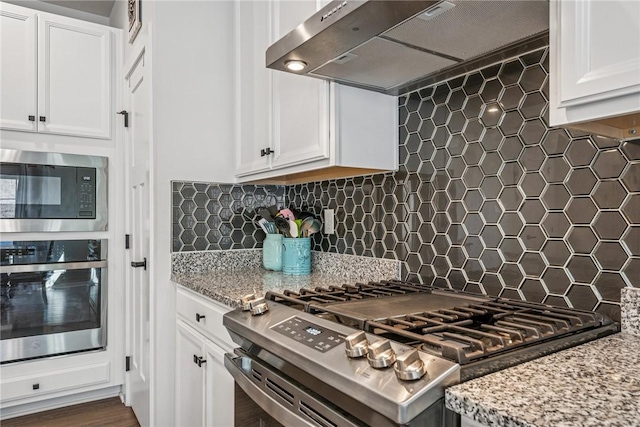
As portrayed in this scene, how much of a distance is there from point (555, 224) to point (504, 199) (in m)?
0.18

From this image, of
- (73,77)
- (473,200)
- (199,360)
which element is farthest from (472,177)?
(73,77)

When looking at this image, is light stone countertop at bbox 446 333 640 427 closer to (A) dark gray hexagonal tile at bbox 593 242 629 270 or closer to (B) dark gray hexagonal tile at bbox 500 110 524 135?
(A) dark gray hexagonal tile at bbox 593 242 629 270

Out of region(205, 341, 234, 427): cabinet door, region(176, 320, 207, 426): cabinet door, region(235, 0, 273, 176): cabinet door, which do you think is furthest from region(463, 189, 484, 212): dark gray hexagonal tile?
region(176, 320, 207, 426): cabinet door

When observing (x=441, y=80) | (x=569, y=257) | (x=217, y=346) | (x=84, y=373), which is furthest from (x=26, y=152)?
(x=569, y=257)

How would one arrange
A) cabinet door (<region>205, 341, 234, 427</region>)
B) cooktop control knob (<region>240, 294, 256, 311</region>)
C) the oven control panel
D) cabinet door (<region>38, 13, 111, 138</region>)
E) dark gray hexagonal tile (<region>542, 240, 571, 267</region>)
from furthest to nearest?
cabinet door (<region>38, 13, 111, 138</region>), cabinet door (<region>205, 341, 234, 427</region>), cooktop control knob (<region>240, 294, 256, 311</region>), dark gray hexagonal tile (<region>542, 240, 571, 267</region>), the oven control panel

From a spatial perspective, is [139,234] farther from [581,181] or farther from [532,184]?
[581,181]

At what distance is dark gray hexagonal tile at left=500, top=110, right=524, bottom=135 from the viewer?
132 cm

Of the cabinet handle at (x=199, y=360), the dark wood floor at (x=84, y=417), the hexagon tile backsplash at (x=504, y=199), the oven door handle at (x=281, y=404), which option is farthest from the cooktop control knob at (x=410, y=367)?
the dark wood floor at (x=84, y=417)

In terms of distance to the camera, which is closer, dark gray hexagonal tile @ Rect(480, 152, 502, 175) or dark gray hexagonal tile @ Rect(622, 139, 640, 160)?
dark gray hexagonal tile @ Rect(622, 139, 640, 160)

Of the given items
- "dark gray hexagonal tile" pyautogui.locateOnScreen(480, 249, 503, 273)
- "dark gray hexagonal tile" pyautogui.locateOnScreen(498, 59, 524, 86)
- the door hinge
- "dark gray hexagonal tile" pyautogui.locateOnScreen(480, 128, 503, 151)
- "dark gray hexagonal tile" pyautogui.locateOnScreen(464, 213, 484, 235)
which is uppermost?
the door hinge

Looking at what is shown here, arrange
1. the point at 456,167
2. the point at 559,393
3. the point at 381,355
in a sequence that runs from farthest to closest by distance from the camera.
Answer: the point at 456,167 < the point at 381,355 < the point at 559,393

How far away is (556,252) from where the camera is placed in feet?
4.02

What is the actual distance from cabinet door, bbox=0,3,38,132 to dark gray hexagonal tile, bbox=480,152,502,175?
99.6 inches

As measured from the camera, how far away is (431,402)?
720 mm
